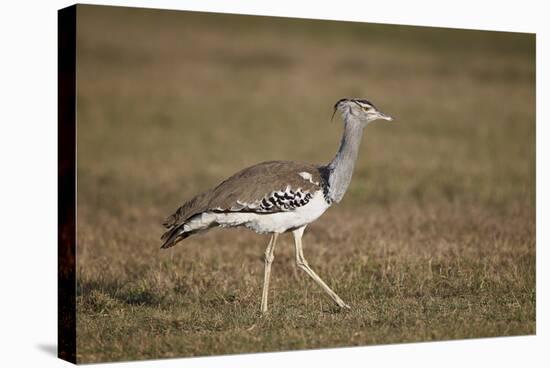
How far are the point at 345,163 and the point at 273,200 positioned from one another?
23.2 inches

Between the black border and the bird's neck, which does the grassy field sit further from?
the bird's neck

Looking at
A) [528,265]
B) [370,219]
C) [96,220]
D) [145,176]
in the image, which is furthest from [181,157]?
[528,265]

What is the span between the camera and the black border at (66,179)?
5.80 m

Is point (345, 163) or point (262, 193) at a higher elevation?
point (345, 163)

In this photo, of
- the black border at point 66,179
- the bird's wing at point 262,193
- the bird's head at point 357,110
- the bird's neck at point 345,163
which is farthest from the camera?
the bird's head at point 357,110

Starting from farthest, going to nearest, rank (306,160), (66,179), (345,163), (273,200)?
(306,160), (345,163), (273,200), (66,179)

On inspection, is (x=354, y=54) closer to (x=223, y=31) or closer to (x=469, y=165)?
(x=223, y=31)

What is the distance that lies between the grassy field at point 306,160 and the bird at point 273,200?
1.79 feet

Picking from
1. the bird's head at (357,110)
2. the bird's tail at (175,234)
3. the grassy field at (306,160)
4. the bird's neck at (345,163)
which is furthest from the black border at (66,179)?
the bird's head at (357,110)

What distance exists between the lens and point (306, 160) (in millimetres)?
13531

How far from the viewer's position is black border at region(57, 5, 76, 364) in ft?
19.0

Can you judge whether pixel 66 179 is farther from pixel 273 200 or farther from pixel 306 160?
pixel 306 160

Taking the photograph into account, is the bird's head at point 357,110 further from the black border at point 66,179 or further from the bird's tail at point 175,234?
the black border at point 66,179

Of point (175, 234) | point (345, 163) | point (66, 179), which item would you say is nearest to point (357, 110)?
point (345, 163)
